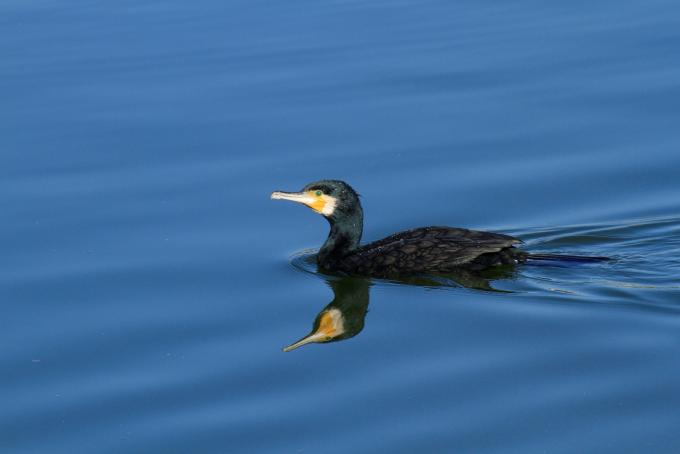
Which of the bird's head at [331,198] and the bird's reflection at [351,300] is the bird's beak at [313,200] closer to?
the bird's head at [331,198]

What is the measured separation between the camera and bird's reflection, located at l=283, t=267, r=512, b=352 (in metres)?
9.84

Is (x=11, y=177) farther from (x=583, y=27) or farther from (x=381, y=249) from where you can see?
(x=583, y=27)

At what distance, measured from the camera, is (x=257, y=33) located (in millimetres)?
15938

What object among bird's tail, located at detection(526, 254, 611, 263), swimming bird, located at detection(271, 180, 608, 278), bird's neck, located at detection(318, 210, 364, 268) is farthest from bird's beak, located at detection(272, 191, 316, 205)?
bird's tail, located at detection(526, 254, 611, 263)

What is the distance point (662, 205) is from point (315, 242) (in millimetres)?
2682

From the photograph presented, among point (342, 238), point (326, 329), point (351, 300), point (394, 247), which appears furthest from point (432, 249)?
point (326, 329)

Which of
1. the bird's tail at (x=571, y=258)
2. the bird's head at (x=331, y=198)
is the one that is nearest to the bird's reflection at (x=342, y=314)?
the bird's head at (x=331, y=198)

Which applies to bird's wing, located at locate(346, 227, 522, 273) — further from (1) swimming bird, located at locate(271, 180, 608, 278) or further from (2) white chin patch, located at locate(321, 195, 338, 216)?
(2) white chin patch, located at locate(321, 195, 338, 216)

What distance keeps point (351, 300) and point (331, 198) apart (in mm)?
947

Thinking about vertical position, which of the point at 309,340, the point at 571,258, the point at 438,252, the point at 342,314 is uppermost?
the point at 438,252

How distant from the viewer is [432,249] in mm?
10828

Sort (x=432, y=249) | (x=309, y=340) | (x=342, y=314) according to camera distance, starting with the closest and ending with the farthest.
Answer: (x=309, y=340)
(x=342, y=314)
(x=432, y=249)

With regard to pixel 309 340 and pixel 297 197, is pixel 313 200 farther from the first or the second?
pixel 309 340

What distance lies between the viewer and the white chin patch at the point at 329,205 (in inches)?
445
